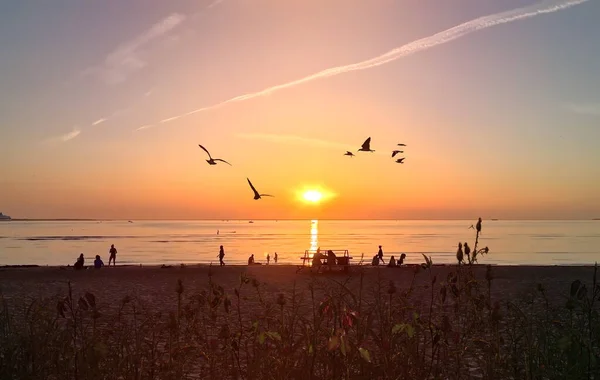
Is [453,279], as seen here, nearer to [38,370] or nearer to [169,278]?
[38,370]

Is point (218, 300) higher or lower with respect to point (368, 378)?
higher

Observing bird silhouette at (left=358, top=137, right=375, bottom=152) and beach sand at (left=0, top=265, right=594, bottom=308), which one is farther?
beach sand at (left=0, top=265, right=594, bottom=308)

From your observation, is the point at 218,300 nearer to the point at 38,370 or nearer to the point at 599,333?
the point at 38,370

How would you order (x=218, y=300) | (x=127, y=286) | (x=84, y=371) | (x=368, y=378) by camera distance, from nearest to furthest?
(x=84, y=371), (x=368, y=378), (x=218, y=300), (x=127, y=286)

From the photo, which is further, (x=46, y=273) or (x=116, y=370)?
(x=46, y=273)

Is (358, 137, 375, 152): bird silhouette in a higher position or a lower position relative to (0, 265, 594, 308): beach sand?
higher

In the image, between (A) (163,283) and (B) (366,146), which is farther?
(A) (163,283)

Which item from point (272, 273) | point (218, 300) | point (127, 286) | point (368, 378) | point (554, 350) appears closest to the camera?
point (368, 378)

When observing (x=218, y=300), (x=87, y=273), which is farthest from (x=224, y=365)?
(x=87, y=273)

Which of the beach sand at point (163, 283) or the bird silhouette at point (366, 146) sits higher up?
the bird silhouette at point (366, 146)

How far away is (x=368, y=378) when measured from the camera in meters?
3.63

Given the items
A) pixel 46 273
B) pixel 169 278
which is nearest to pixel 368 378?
pixel 169 278

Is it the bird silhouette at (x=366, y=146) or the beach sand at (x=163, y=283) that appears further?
the beach sand at (x=163, y=283)

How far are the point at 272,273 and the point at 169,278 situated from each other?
7.64 m
